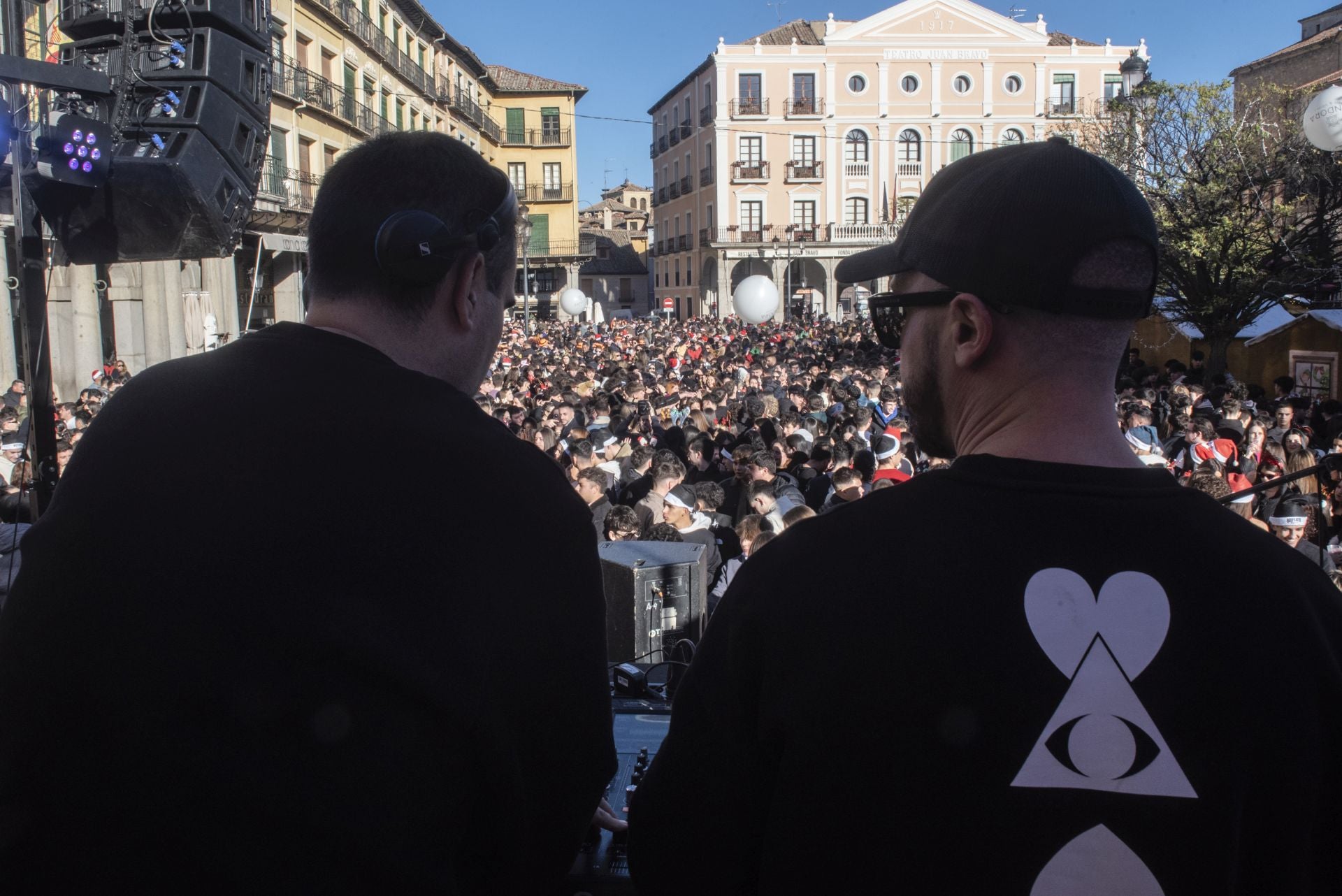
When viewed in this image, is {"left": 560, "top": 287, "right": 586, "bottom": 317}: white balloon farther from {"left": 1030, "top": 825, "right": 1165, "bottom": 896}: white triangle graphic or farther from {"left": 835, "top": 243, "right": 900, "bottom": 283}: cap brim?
{"left": 1030, "top": 825, "right": 1165, "bottom": 896}: white triangle graphic

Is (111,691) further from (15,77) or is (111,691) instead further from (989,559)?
(15,77)

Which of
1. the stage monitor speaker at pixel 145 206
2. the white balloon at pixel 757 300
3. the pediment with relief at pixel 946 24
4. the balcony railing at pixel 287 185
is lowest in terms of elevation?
the stage monitor speaker at pixel 145 206

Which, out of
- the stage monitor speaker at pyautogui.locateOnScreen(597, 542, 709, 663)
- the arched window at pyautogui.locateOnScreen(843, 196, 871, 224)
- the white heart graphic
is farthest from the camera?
the arched window at pyautogui.locateOnScreen(843, 196, 871, 224)

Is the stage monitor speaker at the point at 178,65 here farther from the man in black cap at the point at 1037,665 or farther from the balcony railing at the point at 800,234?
the balcony railing at the point at 800,234

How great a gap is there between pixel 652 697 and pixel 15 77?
7.97 feet

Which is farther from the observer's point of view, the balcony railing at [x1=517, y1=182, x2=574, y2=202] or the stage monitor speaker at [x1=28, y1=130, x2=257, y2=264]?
the balcony railing at [x1=517, y1=182, x2=574, y2=202]

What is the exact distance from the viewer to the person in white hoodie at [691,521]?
5660mm

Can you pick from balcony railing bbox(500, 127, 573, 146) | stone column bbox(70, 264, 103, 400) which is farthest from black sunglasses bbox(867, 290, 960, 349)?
balcony railing bbox(500, 127, 573, 146)

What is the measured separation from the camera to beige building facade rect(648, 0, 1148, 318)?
158 feet

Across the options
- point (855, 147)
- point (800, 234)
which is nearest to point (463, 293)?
point (800, 234)

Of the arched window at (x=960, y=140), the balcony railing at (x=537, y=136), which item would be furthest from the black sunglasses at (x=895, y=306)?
the balcony railing at (x=537, y=136)

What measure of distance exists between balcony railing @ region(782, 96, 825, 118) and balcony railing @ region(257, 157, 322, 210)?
1102 inches

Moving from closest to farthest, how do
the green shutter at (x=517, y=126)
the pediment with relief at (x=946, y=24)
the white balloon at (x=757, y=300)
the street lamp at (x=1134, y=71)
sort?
the street lamp at (x=1134, y=71) < the white balloon at (x=757, y=300) < the pediment with relief at (x=946, y=24) < the green shutter at (x=517, y=126)

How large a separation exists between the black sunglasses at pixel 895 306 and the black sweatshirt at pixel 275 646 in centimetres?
49
